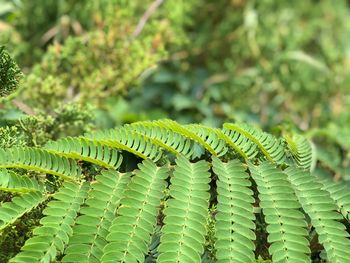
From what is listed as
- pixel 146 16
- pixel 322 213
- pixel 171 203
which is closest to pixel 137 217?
pixel 171 203

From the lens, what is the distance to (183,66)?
345cm

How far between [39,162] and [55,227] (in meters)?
0.23

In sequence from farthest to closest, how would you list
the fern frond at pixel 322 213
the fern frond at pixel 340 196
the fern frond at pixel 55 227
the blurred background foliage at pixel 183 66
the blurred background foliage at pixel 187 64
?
the blurred background foliage at pixel 187 64, the blurred background foliage at pixel 183 66, the fern frond at pixel 340 196, the fern frond at pixel 322 213, the fern frond at pixel 55 227

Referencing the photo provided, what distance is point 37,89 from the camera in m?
2.19

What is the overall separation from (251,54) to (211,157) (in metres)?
2.19

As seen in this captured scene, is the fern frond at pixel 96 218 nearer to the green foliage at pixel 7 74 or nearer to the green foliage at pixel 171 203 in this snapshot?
the green foliage at pixel 171 203

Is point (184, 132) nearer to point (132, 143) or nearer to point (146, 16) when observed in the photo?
point (132, 143)

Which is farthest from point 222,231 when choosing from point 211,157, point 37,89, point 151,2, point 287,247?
point 151,2

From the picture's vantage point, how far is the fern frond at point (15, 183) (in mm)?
1210

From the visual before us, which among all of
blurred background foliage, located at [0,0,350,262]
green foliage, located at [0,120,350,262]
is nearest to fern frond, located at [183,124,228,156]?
green foliage, located at [0,120,350,262]

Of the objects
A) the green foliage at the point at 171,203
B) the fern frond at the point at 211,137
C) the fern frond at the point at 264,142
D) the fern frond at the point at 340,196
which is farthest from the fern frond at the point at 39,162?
the fern frond at the point at 340,196

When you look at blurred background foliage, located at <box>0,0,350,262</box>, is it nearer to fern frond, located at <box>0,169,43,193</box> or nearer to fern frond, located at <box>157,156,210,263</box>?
fern frond, located at <box>0,169,43,193</box>

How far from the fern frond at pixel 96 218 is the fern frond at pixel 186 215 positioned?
13 centimetres

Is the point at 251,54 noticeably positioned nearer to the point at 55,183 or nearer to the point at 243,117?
the point at 243,117
